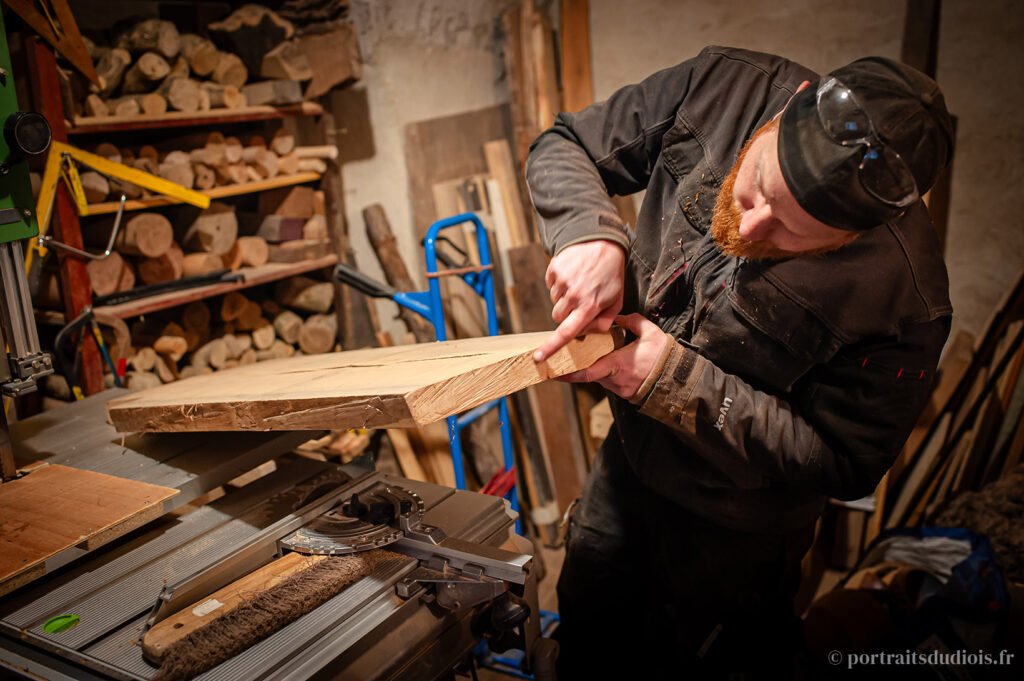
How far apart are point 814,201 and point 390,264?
246 cm

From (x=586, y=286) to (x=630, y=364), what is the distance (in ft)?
0.53

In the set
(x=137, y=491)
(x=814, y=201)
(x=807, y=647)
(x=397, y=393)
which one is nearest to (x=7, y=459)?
(x=137, y=491)

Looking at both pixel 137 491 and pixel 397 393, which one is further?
pixel 137 491

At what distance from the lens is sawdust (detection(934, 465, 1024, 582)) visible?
90.9 inches

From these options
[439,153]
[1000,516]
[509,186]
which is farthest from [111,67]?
[1000,516]

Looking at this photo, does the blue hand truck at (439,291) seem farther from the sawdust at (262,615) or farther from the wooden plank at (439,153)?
the sawdust at (262,615)

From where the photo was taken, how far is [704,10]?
288 cm

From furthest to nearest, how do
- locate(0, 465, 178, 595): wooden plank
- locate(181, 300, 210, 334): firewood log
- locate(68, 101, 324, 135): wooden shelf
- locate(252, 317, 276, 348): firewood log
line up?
locate(252, 317, 276, 348): firewood log
locate(181, 300, 210, 334): firewood log
locate(68, 101, 324, 135): wooden shelf
locate(0, 465, 178, 595): wooden plank

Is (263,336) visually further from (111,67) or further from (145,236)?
(111,67)

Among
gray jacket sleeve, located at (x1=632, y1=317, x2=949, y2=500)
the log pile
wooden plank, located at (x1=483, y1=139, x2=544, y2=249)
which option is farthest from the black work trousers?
the log pile

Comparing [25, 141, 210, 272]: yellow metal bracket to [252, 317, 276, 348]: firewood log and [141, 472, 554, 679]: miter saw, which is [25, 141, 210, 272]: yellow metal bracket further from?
[141, 472, 554, 679]: miter saw

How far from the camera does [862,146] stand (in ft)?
3.06

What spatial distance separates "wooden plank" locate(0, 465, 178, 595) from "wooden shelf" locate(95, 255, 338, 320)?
3.16 ft

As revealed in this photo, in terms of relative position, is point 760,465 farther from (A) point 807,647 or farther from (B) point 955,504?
(B) point 955,504
